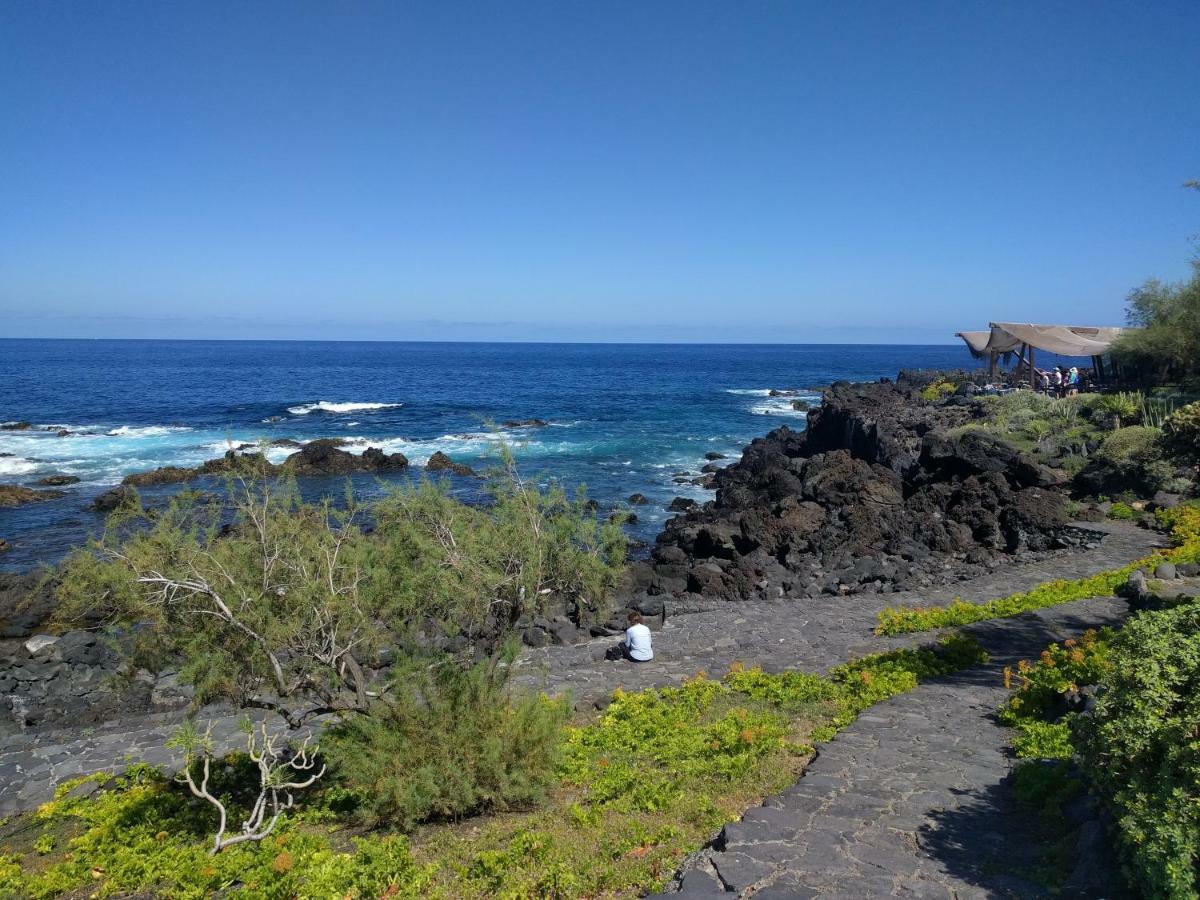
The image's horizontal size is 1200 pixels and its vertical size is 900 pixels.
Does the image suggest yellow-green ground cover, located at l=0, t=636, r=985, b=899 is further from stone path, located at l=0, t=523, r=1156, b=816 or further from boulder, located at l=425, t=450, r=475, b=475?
boulder, located at l=425, t=450, r=475, b=475

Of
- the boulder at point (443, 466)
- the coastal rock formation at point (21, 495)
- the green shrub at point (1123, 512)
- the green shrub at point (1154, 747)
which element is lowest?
the coastal rock formation at point (21, 495)

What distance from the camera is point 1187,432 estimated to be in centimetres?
1509

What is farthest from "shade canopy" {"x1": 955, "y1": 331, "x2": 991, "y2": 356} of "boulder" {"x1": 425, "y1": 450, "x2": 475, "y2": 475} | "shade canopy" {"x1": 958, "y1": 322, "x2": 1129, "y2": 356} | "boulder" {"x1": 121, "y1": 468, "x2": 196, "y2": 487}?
"boulder" {"x1": 121, "y1": 468, "x2": 196, "y2": 487}

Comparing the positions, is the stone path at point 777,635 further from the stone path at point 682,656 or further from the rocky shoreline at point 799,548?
the rocky shoreline at point 799,548

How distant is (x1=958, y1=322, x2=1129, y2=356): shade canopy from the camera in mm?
34500

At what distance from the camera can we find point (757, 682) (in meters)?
11.0

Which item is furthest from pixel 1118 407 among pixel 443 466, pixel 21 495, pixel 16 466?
pixel 16 466

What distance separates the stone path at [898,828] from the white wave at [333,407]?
54985 mm

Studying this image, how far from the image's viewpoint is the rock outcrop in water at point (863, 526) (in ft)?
59.5

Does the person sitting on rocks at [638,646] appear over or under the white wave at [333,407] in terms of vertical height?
under

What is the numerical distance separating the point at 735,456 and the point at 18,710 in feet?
107

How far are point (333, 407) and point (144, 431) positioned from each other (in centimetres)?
1572

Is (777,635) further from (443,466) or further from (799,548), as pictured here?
(443,466)

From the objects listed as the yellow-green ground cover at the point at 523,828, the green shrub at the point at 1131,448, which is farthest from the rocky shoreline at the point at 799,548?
the yellow-green ground cover at the point at 523,828
